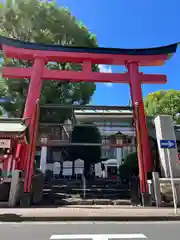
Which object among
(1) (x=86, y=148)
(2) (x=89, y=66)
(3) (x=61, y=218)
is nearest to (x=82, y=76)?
(2) (x=89, y=66)

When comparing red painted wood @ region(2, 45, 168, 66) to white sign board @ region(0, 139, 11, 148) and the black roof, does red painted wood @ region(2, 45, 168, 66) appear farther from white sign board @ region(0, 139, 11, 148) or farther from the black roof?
white sign board @ region(0, 139, 11, 148)

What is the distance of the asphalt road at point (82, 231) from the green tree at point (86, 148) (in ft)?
43.0

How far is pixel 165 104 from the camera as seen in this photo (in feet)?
87.4

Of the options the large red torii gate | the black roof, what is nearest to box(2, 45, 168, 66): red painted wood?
the large red torii gate

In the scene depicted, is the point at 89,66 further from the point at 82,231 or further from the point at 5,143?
the point at 82,231

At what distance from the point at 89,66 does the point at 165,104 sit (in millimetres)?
16735

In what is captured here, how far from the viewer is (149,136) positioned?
Answer: 12242 millimetres

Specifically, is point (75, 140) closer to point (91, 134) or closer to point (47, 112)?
point (91, 134)

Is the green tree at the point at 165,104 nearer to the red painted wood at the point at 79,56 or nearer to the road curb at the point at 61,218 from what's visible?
the red painted wood at the point at 79,56

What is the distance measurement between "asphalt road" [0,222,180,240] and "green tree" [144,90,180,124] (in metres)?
21.0

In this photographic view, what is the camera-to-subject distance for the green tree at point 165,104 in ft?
85.8

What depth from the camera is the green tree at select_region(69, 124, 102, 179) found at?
19.7m

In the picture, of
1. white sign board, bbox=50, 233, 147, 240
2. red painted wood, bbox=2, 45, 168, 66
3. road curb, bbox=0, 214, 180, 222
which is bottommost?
white sign board, bbox=50, 233, 147, 240

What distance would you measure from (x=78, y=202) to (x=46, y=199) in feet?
5.92
